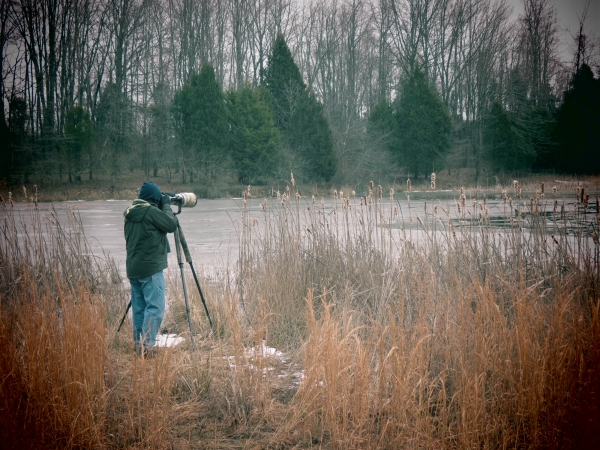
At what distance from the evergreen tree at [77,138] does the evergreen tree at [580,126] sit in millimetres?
28896

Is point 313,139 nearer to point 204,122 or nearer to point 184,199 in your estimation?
point 204,122

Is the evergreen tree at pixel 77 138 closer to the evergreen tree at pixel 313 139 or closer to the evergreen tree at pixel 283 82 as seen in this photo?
the evergreen tree at pixel 283 82

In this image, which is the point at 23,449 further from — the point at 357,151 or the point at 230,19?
the point at 230,19

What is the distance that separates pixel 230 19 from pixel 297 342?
37.0 metres

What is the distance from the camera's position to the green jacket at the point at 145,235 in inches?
151

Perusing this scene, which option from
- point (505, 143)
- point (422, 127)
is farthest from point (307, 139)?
point (505, 143)

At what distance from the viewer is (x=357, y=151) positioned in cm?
3120

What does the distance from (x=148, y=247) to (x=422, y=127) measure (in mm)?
30485

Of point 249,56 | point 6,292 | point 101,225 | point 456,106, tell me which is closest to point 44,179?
point 101,225

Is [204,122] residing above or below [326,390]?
above

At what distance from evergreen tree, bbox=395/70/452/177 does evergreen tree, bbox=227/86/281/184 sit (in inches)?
383

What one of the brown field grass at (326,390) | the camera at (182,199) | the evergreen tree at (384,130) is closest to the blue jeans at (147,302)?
the brown field grass at (326,390)

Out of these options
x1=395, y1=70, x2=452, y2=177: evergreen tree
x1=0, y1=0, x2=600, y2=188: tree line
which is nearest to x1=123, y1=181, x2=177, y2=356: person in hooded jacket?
x1=0, y1=0, x2=600, y2=188: tree line

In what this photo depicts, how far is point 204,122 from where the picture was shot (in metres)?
28.7
